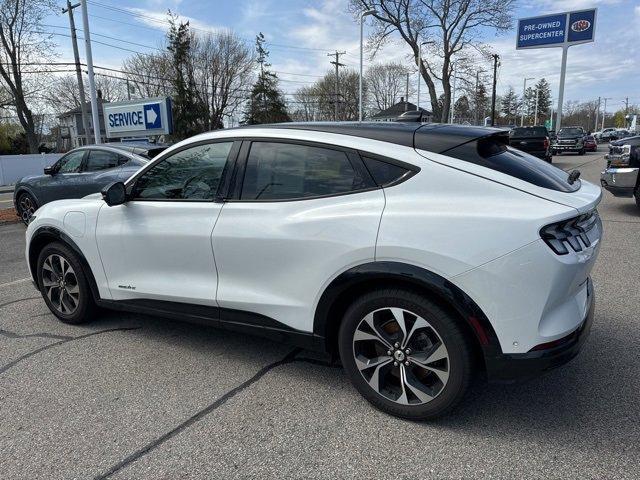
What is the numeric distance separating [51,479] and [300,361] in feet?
5.59

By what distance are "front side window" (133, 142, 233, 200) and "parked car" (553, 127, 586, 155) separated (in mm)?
32068

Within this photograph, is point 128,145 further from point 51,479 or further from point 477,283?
point 477,283

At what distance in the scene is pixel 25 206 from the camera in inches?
386

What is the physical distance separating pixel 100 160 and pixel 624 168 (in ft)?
31.4

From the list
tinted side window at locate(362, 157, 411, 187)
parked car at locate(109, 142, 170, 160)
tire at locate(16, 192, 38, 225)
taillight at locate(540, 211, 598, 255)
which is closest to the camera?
taillight at locate(540, 211, 598, 255)

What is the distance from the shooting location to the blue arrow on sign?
16.3 meters

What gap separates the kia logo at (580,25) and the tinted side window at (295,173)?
34.7 metres

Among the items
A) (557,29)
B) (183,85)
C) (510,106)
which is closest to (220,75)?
(183,85)

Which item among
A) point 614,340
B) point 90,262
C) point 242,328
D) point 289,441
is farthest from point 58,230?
point 614,340

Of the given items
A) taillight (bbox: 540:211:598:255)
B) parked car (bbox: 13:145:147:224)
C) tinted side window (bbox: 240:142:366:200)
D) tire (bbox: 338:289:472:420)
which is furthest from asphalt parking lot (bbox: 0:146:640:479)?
parked car (bbox: 13:145:147:224)

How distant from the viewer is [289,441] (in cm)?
262

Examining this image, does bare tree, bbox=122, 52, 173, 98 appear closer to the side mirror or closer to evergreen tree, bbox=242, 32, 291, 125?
evergreen tree, bbox=242, 32, 291, 125

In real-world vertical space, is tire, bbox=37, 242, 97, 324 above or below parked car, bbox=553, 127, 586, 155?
Result: below

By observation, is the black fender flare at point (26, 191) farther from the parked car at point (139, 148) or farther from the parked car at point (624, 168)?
the parked car at point (624, 168)
